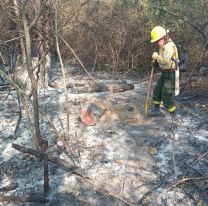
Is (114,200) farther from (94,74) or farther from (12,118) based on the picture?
(94,74)

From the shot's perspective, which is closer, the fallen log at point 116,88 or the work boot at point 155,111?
the work boot at point 155,111

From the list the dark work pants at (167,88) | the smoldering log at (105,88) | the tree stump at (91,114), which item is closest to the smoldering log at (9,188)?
the tree stump at (91,114)

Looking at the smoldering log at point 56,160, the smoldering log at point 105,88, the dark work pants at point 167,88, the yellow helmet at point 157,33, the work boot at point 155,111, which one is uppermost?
the yellow helmet at point 157,33

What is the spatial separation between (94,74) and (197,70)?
8.94 feet

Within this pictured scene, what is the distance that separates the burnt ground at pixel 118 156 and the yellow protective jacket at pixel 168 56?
3.09ft

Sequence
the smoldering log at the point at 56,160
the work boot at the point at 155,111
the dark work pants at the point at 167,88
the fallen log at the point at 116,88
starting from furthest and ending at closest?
the fallen log at the point at 116,88, the work boot at the point at 155,111, the dark work pants at the point at 167,88, the smoldering log at the point at 56,160

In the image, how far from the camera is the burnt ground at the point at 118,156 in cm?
407

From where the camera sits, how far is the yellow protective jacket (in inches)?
225

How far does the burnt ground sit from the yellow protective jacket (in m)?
0.94

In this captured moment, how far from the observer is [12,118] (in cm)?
618

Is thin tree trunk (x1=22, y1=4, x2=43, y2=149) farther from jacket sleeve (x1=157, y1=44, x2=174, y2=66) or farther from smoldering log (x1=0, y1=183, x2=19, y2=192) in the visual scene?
jacket sleeve (x1=157, y1=44, x2=174, y2=66)

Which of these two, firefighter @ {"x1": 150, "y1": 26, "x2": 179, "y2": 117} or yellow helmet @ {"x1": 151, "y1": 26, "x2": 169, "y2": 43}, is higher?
yellow helmet @ {"x1": 151, "y1": 26, "x2": 169, "y2": 43}

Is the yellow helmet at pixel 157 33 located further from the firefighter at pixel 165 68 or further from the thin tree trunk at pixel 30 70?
the thin tree trunk at pixel 30 70

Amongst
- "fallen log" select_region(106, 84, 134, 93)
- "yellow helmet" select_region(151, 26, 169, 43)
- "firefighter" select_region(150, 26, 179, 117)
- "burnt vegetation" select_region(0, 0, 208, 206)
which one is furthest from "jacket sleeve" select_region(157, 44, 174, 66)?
"fallen log" select_region(106, 84, 134, 93)
